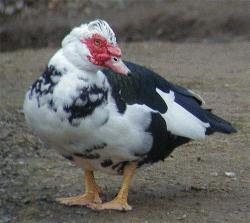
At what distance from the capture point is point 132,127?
475 cm

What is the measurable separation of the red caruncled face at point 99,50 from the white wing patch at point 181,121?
532 mm

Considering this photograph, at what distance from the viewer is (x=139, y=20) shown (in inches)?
457

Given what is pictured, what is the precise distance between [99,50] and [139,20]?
7019 millimetres

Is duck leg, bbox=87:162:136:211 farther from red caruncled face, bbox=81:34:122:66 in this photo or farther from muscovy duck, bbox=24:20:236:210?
red caruncled face, bbox=81:34:122:66

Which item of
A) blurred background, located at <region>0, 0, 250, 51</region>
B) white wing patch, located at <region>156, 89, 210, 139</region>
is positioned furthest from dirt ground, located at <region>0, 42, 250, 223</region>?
blurred background, located at <region>0, 0, 250, 51</region>

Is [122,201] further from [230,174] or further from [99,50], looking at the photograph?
[230,174]

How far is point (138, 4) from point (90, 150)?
7.74m

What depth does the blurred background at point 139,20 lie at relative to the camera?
36.9 ft

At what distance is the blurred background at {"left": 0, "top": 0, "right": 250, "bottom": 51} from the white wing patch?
231 inches

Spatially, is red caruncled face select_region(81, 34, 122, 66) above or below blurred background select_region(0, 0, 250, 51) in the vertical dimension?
above

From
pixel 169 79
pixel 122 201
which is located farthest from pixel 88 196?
pixel 169 79

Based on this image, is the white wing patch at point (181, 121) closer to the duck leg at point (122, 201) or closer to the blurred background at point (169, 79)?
the duck leg at point (122, 201)

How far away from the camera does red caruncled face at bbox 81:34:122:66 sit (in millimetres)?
Answer: 4660

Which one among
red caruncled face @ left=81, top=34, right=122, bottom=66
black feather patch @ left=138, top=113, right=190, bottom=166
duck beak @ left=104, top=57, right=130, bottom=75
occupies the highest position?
red caruncled face @ left=81, top=34, right=122, bottom=66
